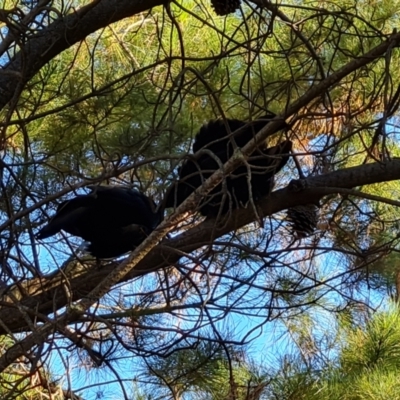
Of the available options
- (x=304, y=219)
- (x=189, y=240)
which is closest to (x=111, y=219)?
(x=189, y=240)

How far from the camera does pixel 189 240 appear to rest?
172 centimetres

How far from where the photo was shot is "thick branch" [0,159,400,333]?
1654 millimetres

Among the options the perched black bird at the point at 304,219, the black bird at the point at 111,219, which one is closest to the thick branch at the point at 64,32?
the black bird at the point at 111,219

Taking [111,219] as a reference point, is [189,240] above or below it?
below

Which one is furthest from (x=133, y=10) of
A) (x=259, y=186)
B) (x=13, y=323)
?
(x=13, y=323)

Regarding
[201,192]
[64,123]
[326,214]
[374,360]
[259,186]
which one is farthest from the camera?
[374,360]

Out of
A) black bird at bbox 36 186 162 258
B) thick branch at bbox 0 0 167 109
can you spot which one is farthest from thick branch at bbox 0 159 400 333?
thick branch at bbox 0 0 167 109

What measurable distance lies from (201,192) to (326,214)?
892 millimetres

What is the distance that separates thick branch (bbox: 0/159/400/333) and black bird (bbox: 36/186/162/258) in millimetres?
120

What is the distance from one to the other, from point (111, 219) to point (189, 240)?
284 millimetres

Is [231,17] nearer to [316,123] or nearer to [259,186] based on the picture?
[316,123]

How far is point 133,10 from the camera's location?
172cm

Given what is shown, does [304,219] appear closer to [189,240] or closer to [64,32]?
[189,240]

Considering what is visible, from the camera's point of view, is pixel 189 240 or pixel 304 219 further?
pixel 304 219
